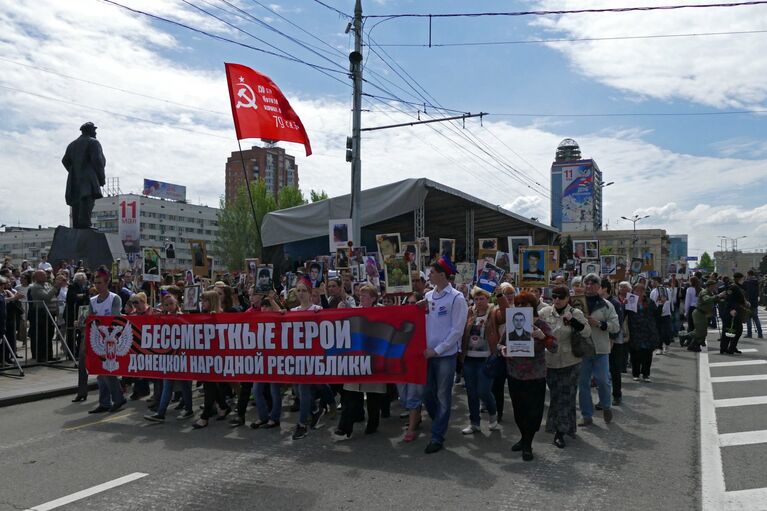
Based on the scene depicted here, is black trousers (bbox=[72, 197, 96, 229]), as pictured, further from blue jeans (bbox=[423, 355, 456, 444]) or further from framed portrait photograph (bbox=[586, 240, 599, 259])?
blue jeans (bbox=[423, 355, 456, 444])

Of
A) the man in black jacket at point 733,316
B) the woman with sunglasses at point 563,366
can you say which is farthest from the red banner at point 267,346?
the man in black jacket at point 733,316

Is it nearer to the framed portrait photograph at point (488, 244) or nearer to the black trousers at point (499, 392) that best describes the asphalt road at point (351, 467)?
the black trousers at point (499, 392)

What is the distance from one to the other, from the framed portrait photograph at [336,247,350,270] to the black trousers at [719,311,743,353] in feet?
31.1

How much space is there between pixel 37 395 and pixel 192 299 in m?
3.02

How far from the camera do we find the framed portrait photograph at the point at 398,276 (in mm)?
9242

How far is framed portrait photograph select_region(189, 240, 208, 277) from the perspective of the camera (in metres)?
14.0

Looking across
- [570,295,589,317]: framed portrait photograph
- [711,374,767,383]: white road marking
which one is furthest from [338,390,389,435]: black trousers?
[711,374,767,383]: white road marking

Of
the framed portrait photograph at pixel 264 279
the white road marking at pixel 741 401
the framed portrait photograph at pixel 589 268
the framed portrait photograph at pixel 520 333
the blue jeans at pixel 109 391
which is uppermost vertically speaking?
the framed portrait photograph at pixel 589 268

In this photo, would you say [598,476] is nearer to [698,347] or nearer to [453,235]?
[698,347]

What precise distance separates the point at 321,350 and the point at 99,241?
14027mm

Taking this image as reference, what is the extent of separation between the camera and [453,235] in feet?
98.0

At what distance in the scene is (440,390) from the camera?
22.3 feet

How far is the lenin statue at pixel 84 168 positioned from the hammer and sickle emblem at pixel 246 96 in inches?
253

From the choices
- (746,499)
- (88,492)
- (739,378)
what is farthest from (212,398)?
(739,378)
